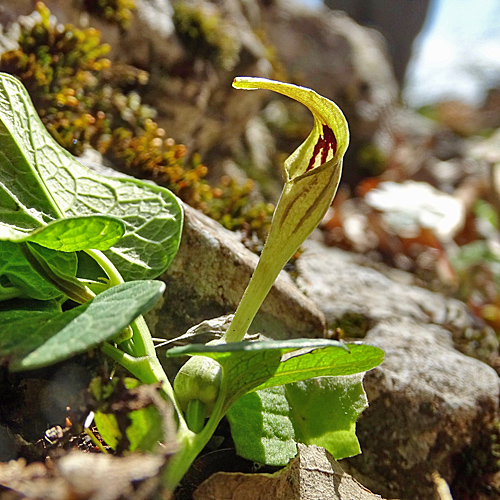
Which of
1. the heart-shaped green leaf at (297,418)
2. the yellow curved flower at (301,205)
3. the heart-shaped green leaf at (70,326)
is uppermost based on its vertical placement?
the yellow curved flower at (301,205)

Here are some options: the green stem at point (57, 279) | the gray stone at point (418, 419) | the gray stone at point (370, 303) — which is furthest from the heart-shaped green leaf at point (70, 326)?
the gray stone at point (370, 303)

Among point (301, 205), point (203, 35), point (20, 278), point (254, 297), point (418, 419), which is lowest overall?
point (418, 419)

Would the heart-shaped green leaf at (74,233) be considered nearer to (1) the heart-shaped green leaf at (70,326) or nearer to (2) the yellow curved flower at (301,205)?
(1) the heart-shaped green leaf at (70,326)

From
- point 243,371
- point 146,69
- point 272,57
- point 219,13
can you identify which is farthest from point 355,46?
point 243,371

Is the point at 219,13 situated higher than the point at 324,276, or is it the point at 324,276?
the point at 219,13

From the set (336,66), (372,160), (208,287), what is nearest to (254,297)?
(208,287)

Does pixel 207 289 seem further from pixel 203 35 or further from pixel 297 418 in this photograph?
pixel 203 35

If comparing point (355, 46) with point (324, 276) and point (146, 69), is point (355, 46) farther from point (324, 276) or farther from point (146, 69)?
point (324, 276)
